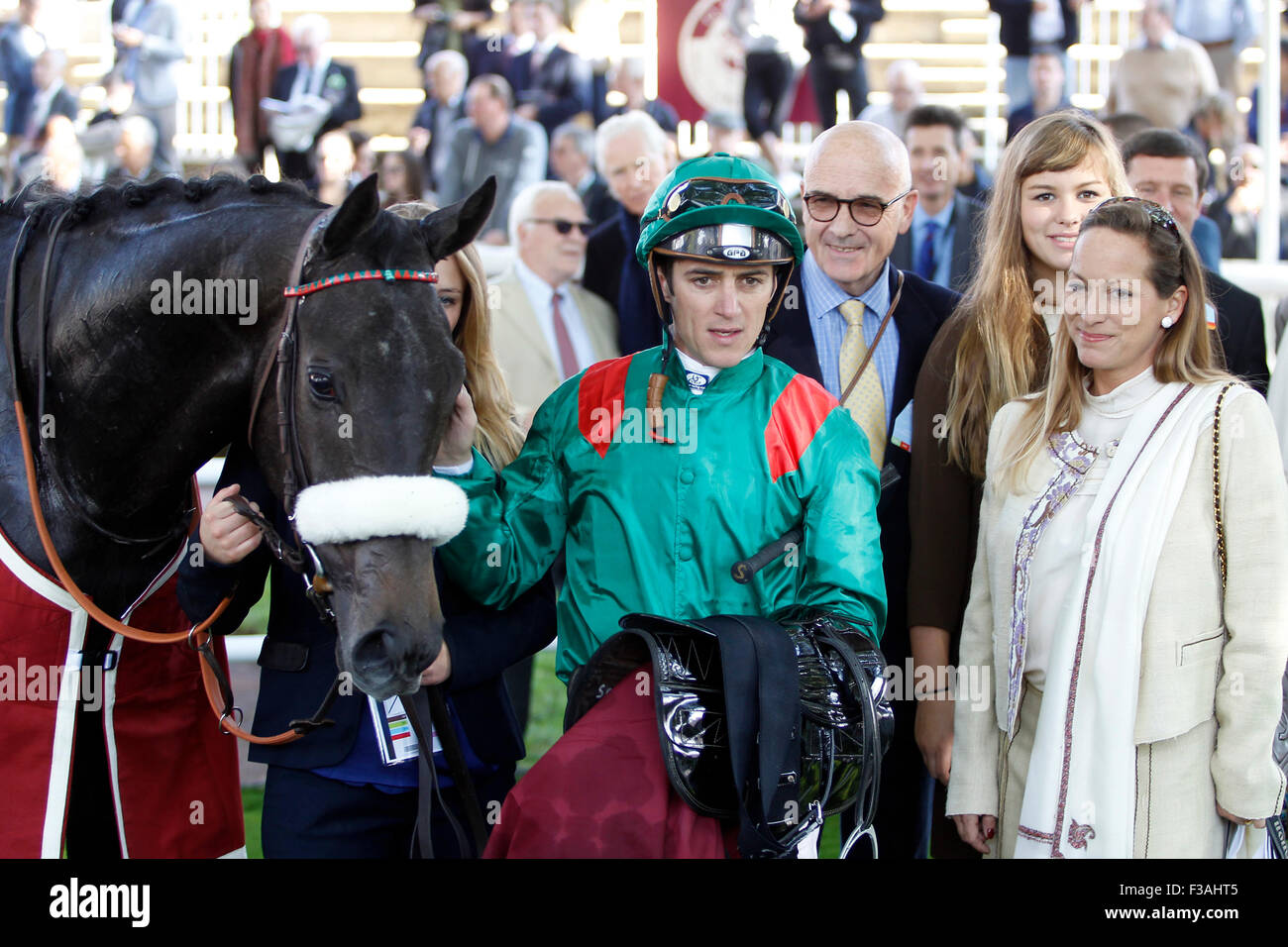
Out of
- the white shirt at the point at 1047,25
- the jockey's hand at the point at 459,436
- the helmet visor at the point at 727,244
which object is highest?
the white shirt at the point at 1047,25

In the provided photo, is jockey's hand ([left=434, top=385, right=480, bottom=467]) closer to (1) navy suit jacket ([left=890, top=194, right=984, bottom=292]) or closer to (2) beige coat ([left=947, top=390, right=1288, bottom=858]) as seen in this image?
(2) beige coat ([left=947, top=390, right=1288, bottom=858])

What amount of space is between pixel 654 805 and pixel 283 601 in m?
0.88

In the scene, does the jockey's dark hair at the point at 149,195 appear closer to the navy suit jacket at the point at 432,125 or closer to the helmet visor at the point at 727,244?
the helmet visor at the point at 727,244

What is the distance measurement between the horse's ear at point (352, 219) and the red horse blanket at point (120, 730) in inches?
31.9

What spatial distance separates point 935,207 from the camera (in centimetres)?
625

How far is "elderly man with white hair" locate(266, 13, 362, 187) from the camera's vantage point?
29.8 feet

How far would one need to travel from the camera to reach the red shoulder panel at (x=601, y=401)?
2.31m

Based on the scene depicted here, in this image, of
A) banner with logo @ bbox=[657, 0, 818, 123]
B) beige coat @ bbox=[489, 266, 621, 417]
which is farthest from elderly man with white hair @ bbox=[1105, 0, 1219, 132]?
beige coat @ bbox=[489, 266, 621, 417]

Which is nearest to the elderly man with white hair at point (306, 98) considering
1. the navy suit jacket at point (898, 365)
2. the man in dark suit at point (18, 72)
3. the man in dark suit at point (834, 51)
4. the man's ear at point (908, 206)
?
the man in dark suit at point (18, 72)

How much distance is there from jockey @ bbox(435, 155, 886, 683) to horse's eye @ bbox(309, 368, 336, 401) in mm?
327

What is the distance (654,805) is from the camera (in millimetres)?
1893

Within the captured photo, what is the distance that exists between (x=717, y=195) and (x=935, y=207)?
425 cm
